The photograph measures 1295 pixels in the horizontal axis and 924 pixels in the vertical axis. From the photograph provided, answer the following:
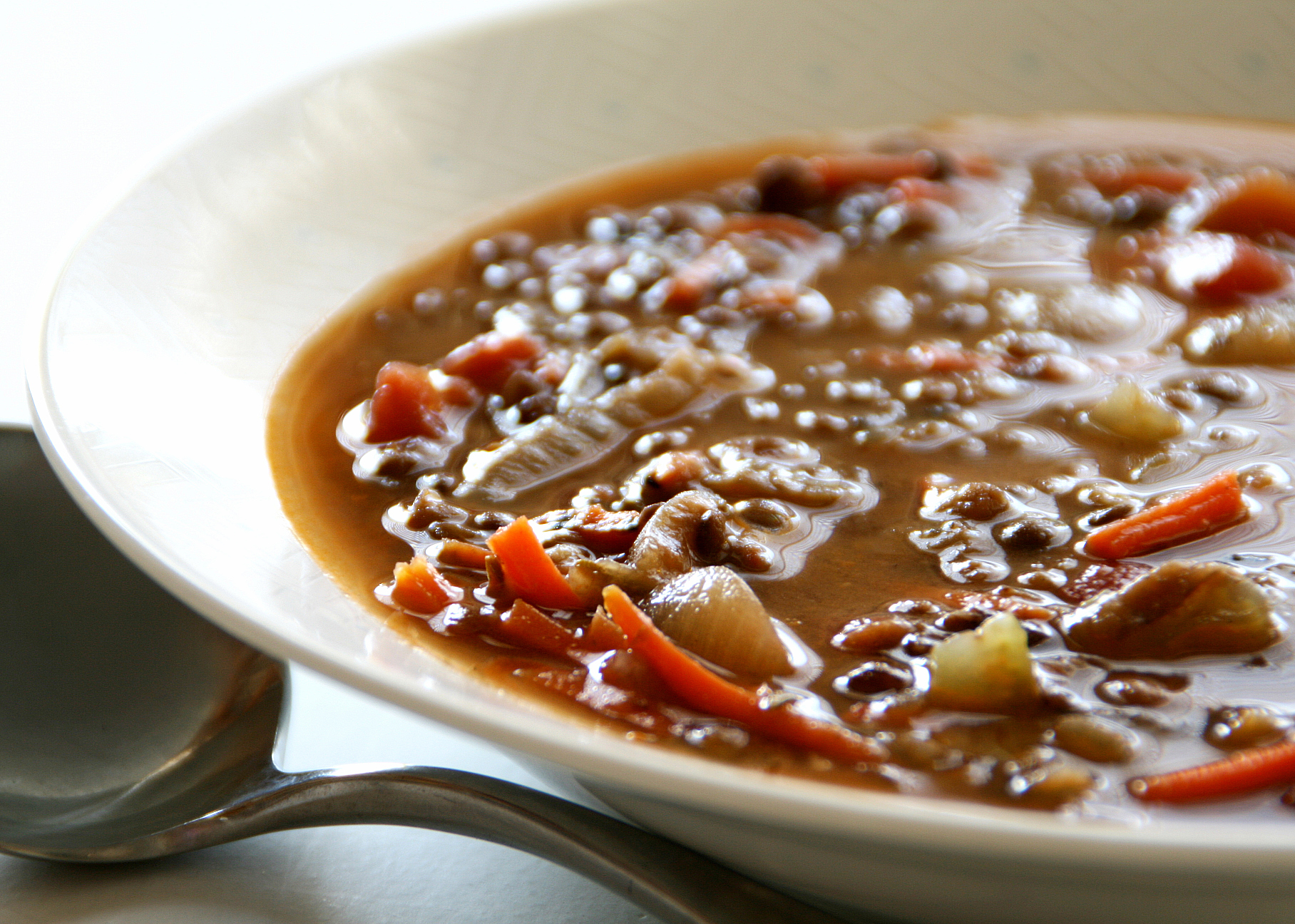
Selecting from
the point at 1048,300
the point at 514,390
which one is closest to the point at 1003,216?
the point at 1048,300

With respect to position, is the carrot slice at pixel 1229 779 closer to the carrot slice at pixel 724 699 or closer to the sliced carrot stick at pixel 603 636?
the carrot slice at pixel 724 699

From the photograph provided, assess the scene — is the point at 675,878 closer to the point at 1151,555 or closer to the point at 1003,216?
the point at 1151,555

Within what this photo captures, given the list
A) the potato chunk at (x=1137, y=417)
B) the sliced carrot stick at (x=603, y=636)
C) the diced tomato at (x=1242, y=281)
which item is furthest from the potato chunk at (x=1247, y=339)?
the sliced carrot stick at (x=603, y=636)

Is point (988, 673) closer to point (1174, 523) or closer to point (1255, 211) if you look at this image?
point (1174, 523)

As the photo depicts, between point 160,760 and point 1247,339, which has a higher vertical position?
point 1247,339

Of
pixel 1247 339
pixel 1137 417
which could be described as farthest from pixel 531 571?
pixel 1247 339

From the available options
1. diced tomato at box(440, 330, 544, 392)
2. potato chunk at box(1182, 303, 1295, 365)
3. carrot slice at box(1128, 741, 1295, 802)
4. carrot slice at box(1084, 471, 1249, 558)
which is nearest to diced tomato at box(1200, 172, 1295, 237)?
potato chunk at box(1182, 303, 1295, 365)
